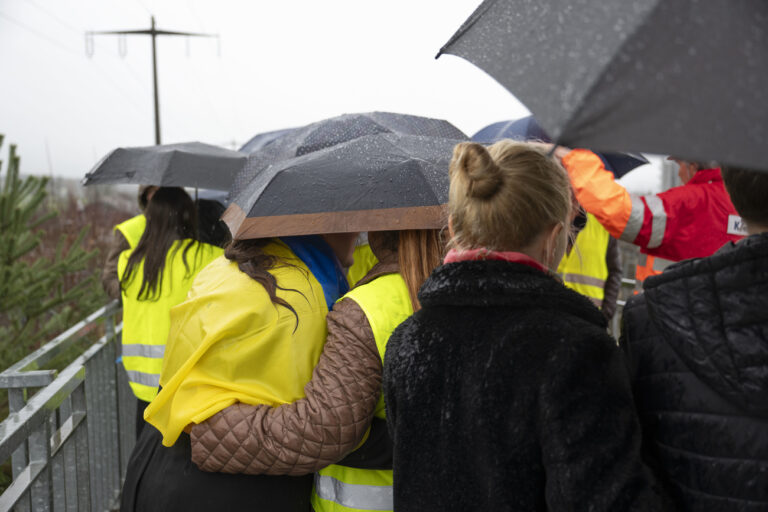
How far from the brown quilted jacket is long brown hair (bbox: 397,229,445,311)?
0.69ft

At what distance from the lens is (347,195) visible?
1993mm

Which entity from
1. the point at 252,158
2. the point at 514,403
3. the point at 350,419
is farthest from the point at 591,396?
the point at 252,158

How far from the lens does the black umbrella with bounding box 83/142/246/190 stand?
3848mm

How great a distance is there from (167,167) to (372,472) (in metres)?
2.56

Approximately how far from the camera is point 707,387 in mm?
1218

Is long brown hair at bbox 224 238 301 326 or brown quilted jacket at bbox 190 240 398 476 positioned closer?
brown quilted jacket at bbox 190 240 398 476

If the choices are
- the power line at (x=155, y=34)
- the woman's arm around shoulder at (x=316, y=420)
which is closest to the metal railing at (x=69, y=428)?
the woman's arm around shoulder at (x=316, y=420)

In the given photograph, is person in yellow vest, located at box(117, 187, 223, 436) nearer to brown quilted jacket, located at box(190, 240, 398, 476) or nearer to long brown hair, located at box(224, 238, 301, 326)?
long brown hair, located at box(224, 238, 301, 326)

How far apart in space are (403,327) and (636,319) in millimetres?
550

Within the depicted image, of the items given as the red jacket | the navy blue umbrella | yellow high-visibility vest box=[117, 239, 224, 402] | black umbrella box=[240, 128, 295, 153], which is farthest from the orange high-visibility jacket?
black umbrella box=[240, 128, 295, 153]

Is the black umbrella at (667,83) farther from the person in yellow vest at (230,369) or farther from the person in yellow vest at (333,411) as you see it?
the person in yellow vest at (230,369)

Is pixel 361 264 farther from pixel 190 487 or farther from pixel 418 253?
pixel 190 487

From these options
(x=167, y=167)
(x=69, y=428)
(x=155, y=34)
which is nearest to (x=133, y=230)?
(x=167, y=167)

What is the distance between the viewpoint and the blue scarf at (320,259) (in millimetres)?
2092
